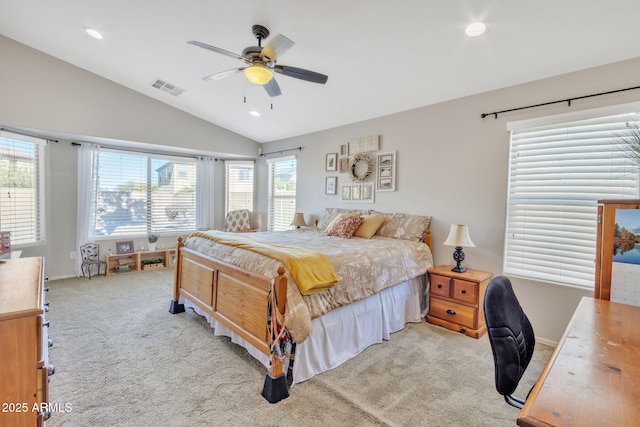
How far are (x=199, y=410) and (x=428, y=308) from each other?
2.51 meters

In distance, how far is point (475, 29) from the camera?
2.33 metres

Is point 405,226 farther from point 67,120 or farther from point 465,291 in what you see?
point 67,120

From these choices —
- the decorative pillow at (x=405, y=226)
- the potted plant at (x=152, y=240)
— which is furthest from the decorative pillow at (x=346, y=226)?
the potted plant at (x=152, y=240)

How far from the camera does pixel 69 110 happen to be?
4.12m

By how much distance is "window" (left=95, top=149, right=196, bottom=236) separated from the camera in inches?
200

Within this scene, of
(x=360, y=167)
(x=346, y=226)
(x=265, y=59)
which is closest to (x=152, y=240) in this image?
(x=346, y=226)

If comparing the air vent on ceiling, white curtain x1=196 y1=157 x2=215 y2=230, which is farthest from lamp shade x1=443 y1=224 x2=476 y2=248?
white curtain x1=196 y1=157 x2=215 y2=230

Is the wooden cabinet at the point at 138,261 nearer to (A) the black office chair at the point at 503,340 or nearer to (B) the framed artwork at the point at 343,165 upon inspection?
(B) the framed artwork at the point at 343,165

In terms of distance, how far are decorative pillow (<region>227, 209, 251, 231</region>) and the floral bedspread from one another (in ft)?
8.23

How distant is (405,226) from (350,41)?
2.20 metres

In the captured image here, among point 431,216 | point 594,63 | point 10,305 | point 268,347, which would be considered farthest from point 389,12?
point 10,305

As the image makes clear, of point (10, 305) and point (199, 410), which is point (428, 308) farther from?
point (10, 305)

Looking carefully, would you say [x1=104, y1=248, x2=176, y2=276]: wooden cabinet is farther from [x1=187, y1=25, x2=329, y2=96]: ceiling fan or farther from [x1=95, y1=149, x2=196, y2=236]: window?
[x1=187, y1=25, x2=329, y2=96]: ceiling fan

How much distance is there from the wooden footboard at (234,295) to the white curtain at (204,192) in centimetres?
280
